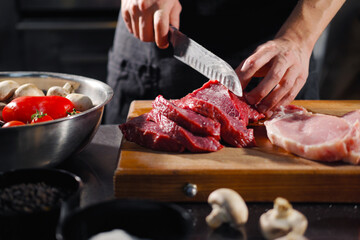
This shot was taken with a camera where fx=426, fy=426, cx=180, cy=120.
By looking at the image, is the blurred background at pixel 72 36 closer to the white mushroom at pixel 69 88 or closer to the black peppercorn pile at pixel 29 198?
the white mushroom at pixel 69 88

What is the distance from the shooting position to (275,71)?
180 cm

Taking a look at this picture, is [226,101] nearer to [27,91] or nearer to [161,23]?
[161,23]

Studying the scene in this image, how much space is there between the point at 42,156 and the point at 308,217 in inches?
34.3

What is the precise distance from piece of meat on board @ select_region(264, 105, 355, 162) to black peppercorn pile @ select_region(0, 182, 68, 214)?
844mm

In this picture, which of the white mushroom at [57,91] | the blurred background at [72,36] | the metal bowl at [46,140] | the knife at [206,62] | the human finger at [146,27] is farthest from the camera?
the blurred background at [72,36]

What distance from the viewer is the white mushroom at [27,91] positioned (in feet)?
5.79

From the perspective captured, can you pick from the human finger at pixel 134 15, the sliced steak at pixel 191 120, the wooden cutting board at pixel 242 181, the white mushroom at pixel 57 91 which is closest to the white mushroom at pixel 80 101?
the white mushroom at pixel 57 91

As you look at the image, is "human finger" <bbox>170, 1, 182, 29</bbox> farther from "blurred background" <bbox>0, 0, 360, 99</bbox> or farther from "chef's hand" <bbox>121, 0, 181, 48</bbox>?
"blurred background" <bbox>0, 0, 360, 99</bbox>

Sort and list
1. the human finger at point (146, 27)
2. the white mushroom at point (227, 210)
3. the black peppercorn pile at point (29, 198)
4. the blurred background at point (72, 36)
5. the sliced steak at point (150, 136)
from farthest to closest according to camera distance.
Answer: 1. the blurred background at point (72, 36)
2. the human finger at point (146, 27)
3. the sliced steak at point (150, 136)
4. the white mushroom at point (227, 210)
5. the black peppercorn pile at point (29, 198)

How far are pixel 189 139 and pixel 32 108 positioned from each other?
0.61 metres

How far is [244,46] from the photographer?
7.95 ft

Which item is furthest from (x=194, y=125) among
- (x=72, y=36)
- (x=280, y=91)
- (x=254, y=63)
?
(x=72, y=36)

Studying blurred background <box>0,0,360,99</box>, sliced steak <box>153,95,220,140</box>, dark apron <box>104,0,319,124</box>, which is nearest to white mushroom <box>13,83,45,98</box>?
sliced steak <box>153,95,220,140</box>

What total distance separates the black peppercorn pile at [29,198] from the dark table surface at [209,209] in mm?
240
